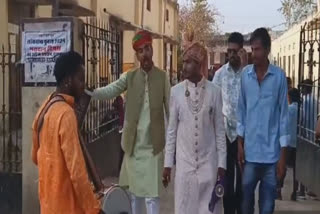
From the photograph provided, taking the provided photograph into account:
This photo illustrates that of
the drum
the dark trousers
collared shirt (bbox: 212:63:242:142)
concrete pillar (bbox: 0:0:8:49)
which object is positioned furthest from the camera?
concrete pillar (bbox: 0:0:8:49)

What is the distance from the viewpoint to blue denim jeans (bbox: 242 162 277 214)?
197 inches

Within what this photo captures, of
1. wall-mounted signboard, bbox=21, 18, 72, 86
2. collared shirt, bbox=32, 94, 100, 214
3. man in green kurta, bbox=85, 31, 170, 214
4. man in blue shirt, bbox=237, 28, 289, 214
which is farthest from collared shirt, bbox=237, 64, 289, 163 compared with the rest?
wall-mounted signboard, bbox=21, 18, 72, 86

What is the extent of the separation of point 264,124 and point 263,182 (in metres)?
0.51

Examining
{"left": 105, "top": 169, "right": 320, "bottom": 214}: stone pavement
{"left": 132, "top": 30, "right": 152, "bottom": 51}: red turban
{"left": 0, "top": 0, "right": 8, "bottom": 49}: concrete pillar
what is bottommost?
{"left": 105, "top": 169, "right": 320, "bottom": 214}: stone pavement

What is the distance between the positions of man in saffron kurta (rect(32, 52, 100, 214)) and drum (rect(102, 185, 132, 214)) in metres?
0.17

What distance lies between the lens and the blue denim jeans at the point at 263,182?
4.99 metres

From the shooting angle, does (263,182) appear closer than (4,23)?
Yes

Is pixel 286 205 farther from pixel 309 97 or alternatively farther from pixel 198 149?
pixel 198 149

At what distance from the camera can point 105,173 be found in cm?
784

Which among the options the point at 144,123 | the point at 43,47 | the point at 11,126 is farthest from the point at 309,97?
the point at 11,126

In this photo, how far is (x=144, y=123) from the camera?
5453 mm

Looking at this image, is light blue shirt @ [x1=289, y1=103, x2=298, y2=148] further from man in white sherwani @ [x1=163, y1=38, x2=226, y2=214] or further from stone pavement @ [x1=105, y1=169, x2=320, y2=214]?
man in white sherwani @ [x1=163, y1=38, x2=226, y2=214]

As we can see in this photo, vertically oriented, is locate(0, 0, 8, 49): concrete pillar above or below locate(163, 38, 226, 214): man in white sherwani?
above

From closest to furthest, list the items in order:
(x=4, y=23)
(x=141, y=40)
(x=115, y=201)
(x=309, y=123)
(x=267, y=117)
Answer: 1. (x=115, y=201)
2. (x=267, y=117)
3. (x=141, y=40)
4. (x=309, y=123)
5. (x=4, y=23)
